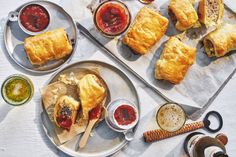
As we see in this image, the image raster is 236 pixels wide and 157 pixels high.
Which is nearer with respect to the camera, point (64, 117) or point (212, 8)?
point (64, 117)

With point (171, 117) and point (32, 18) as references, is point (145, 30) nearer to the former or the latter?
point (171, 117)

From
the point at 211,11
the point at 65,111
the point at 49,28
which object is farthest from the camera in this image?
the point at 211,11

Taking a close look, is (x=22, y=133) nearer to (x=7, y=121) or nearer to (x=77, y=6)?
(x=7, y=121)

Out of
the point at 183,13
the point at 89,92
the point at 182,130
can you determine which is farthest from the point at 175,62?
the point at 89,92

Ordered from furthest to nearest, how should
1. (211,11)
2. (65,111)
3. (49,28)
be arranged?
1. (211,11)
2. (49,28)
3. (65,111)

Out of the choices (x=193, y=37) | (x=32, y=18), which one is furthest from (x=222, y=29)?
(x=32, y=18)

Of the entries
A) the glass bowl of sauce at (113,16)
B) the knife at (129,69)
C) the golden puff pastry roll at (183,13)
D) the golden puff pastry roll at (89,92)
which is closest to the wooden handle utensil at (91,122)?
the golden puff pastry roll at (89,92)

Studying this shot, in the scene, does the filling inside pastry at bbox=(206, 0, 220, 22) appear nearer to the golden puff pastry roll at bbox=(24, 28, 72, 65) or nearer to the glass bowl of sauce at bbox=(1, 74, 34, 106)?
the golden puff pastry roll at bbox=(24, 28, 72, 65)

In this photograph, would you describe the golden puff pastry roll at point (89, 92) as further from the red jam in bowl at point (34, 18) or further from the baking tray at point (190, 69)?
the red jam in bowl at point (34, 18)
